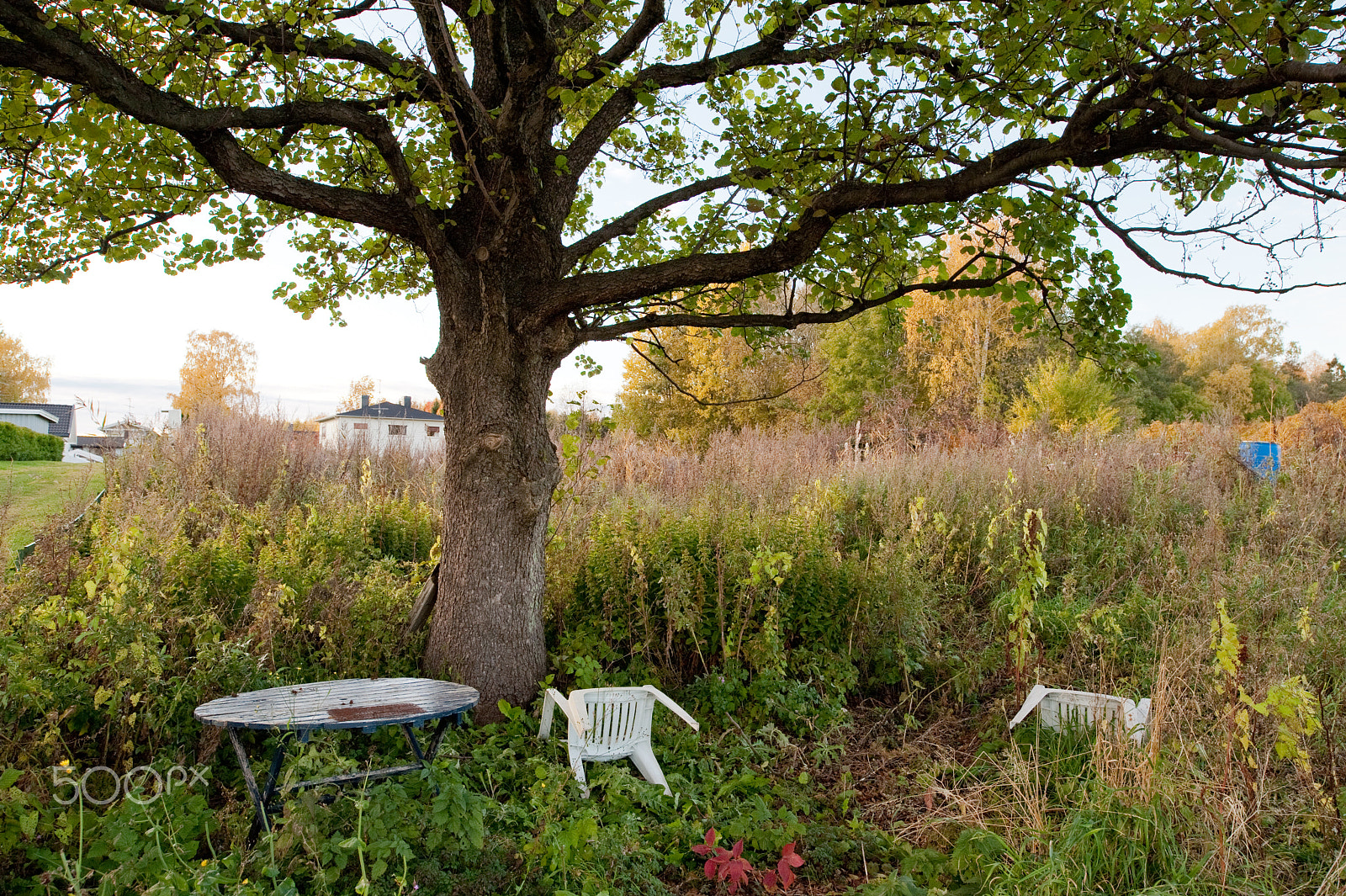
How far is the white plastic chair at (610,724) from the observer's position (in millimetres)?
3414

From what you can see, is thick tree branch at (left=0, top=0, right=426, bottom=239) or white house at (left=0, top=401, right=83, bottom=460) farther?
white house at (left=0, top=401, right=83, bottom=460)

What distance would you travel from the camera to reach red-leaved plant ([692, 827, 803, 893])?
2.61 metres

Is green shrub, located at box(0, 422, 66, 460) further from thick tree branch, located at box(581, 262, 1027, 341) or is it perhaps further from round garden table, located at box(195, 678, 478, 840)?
thick tree branch, located at box(581, 262, 1027, 341)

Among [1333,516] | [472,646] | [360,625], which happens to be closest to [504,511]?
[472,646]

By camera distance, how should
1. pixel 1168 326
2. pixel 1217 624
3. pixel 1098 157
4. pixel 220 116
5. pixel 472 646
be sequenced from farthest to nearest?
pixel 1168 326
pixel 472 646
pixel 220 116
pixel 1098 157
pixel 1217 624

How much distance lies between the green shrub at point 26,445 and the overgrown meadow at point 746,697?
2184 centimetres

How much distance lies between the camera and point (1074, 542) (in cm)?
643

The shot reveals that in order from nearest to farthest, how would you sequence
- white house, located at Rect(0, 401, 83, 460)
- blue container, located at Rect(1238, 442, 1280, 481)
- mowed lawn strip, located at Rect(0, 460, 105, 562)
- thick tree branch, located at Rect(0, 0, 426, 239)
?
1. thick tree branch, located at Rect(0, 0, 426, 239)
2. mowed lawn strip, located at Rect(0, 460, 105, 562)
3. blue container, located at Rect(1238, 442, 1280, 481)
4. white house, located at Rect(0, 401, 83, 460)

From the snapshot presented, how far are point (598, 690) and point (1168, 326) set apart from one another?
153ft

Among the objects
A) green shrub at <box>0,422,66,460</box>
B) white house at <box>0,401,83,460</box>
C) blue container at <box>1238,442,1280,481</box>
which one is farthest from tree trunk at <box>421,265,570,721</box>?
white house at <box>0,401,83,460</box>

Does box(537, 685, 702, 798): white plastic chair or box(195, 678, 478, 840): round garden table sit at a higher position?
box(195, 678, 478, 840): round garden table

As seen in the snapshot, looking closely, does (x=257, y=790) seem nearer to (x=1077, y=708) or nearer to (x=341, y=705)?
(x=341, y=705)

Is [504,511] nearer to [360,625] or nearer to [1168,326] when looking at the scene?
[360,625]

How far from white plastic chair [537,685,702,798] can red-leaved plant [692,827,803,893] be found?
0.57 m
